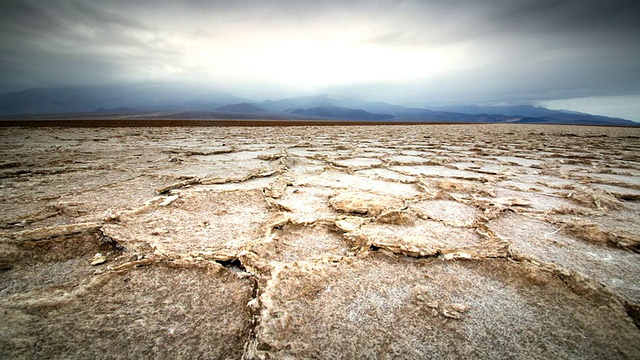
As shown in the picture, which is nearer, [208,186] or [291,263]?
[291,263]

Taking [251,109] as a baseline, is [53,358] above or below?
below

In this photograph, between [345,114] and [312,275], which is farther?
[345,114]

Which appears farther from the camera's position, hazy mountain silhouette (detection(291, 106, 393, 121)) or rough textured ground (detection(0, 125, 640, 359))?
hazy mountain silhouette (detection(291, 106, 393, 121))

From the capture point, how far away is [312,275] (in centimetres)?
88

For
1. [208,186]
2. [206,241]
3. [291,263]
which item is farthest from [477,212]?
[208,186]

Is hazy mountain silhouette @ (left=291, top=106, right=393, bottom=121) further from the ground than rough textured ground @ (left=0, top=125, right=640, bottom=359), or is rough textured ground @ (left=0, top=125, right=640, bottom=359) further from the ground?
hazy mountain silhouette @ (left=291, top=106, right=393, bottom=121)

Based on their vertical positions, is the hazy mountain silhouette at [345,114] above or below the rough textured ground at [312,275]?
above

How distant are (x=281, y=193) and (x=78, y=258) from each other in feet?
3.37

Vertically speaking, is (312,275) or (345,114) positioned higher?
(345,114)

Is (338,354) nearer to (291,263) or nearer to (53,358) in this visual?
(291,263)

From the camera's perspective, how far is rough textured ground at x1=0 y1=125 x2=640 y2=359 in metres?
0.64

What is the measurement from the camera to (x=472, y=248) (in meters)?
1.08

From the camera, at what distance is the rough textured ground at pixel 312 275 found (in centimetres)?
64

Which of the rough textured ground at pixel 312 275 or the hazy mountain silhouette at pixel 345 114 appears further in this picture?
the hazy mountain silhouette at pixel 345 114
